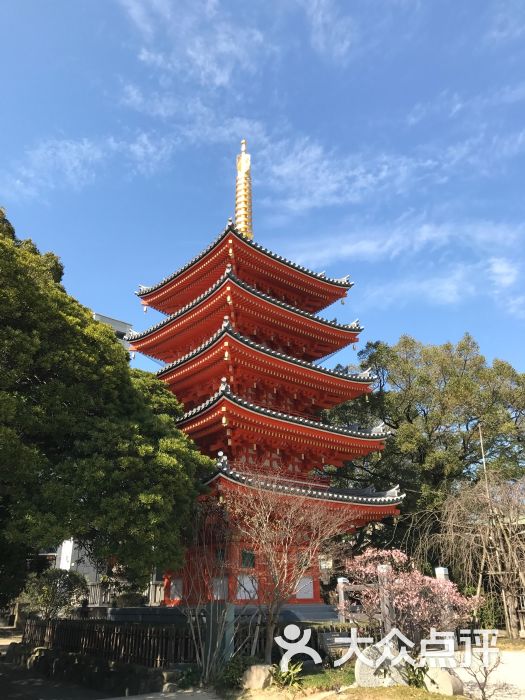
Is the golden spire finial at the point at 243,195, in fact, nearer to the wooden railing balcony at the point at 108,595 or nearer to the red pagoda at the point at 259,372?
the red pagoda at the point at 259,372

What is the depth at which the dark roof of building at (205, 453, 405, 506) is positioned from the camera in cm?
1422

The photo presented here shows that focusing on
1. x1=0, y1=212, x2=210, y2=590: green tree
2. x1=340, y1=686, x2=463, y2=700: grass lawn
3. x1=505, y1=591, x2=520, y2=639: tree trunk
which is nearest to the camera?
x1=340, y1=686, x2=463, y2=700: grass lawn

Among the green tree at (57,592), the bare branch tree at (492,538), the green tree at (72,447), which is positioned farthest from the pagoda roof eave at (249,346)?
the green tree at (57,592)

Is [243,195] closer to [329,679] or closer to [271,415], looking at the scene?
[271,415]

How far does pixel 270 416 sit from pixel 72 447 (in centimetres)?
640

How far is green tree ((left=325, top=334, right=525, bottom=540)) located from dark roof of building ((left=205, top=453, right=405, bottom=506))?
5607mm

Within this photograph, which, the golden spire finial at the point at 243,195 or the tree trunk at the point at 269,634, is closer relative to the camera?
the tree trunk at the point at 269,634

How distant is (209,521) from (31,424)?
5.35 m

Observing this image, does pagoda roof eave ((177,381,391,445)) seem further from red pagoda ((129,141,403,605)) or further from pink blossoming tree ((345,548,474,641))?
pink blossoming tree ((345,548,474,641))

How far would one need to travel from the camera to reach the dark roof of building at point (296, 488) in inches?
560

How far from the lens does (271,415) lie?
639 inches

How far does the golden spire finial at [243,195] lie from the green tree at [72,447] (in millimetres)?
13065

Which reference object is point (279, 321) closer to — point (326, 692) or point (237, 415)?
point (237, 415)

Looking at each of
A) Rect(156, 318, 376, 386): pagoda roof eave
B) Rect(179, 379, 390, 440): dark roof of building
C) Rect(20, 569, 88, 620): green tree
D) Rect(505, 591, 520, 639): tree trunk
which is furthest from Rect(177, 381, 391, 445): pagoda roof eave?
Rect(20, 569, 88, 620): green tree
